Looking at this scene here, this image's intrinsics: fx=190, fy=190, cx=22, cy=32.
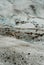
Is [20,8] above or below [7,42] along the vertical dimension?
above

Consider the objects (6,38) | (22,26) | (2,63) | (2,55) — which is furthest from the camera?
(22,26)

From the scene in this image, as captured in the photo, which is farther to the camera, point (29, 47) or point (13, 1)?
point (13, 1)

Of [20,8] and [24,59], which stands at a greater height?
[20,8]

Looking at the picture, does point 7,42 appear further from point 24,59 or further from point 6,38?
point 24,59

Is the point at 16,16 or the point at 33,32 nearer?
the point at 33,32

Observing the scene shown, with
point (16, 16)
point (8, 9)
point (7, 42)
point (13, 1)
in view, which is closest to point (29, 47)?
point (7, 42)

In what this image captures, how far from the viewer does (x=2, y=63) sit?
2.02 meters

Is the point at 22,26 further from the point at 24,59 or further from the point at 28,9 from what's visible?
the point at 24,59

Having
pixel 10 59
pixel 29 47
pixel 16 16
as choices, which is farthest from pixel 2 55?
pixel 16 16

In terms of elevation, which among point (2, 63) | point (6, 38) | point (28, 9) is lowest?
point (2, 63)

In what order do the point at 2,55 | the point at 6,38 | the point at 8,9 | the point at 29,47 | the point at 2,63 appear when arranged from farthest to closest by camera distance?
1. the point at 8,9
2. the point at 6,38
3. the point at 29,47
4. the point at 2,55
5. the point at 2,63

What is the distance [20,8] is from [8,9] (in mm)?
213

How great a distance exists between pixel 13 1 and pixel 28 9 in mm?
314

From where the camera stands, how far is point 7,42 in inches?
95.9
